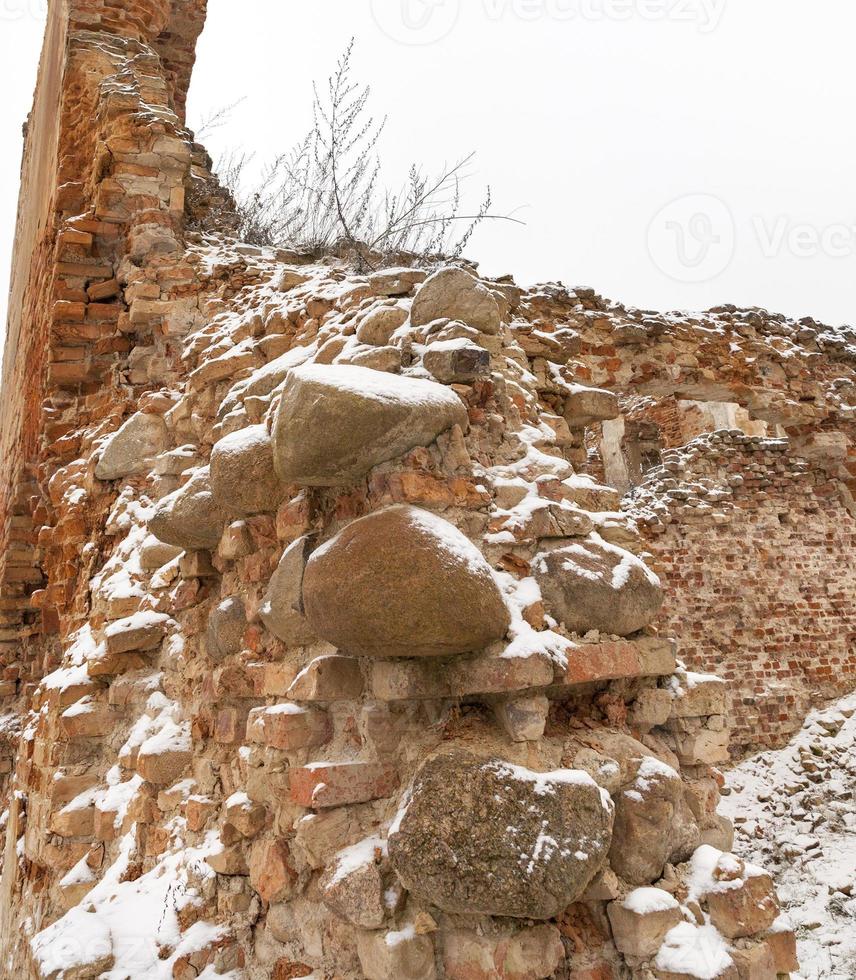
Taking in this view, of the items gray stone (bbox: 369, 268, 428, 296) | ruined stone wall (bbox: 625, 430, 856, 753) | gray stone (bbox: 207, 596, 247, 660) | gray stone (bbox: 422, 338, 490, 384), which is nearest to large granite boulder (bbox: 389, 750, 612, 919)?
gray stone (bbox: 207, 596, 247, 660)

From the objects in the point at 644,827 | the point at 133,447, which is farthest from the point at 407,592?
the point at 133,447

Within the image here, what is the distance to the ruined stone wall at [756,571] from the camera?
7.35 m

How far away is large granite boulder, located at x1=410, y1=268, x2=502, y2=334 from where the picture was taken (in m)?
2.29

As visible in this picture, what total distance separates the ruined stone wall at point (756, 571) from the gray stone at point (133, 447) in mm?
5637

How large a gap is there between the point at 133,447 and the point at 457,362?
6.69 feet

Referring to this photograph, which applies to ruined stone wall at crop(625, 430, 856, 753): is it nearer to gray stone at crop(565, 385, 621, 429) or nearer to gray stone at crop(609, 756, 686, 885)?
gray stone at crop(565, 385, 621, 429)

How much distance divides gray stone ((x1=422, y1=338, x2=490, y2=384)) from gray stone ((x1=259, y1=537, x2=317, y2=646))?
0.64 m

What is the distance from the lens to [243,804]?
76.1 inches

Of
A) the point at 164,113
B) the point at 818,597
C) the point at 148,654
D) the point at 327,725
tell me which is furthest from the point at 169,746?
the point at 818,597

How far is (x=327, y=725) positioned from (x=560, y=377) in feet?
5.35

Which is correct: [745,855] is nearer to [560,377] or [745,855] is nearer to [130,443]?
[560,377]

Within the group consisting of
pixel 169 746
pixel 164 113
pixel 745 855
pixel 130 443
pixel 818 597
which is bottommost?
pixel 745 855

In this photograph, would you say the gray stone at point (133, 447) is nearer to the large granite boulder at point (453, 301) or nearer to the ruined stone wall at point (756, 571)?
the large granite boulder at point (453, 301)

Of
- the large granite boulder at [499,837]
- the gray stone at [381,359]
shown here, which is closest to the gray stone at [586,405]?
the gray stone at [381,359]
